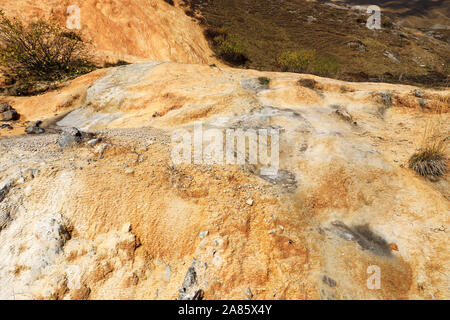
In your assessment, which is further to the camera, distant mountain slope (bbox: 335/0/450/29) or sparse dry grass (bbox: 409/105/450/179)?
A: distant mountain slope (bbox: 335/0/450/29)

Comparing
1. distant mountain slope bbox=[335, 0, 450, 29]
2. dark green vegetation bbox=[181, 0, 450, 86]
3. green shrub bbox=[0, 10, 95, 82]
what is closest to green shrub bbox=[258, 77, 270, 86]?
green shrub bbox=[0, 10, 95, 82]

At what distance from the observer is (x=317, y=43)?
130ft

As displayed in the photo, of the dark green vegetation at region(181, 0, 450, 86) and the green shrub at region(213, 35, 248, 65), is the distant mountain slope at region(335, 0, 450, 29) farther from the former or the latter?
the green shrub at region(213, 35, 248, 65)

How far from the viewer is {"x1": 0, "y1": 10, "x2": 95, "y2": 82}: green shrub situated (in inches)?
518

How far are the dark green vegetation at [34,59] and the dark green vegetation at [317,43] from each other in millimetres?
18828

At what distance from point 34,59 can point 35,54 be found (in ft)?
1.26

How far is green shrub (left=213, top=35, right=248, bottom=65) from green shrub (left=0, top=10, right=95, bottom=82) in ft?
58.4

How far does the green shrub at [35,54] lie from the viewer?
1316 cm

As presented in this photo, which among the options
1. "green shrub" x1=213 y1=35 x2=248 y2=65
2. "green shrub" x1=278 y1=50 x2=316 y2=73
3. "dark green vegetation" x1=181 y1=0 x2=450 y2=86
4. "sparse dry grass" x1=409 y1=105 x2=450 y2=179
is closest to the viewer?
"sparse dry grass" x1=409 y1=105 x2=450 y2=179

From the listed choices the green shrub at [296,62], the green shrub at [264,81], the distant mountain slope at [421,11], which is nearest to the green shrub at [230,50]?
the green shrub at [296,62]

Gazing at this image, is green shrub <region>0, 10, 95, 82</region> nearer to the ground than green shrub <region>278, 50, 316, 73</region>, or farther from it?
farther from it

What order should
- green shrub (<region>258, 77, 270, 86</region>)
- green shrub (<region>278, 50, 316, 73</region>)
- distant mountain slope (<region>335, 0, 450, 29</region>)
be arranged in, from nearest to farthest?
green shrub (<region>258, 77, 270, 86</region>)
green shrub (<region>278, 50, 316, 73</region>)
distant mountain slope (<region>335, 0, 450, 29</region>)

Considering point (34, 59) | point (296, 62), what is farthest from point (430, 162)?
point (296, 62)

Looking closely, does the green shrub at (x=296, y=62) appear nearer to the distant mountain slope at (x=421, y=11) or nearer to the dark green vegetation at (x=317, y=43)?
the dark green vegetation at (x=317, y=43)
